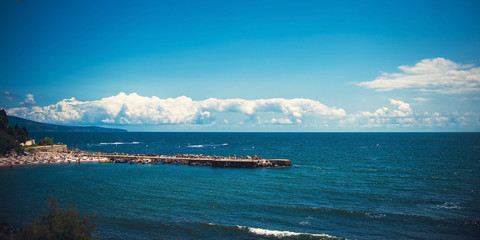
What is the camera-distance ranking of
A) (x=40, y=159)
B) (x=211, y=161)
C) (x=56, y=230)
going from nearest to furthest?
(x=56, y=230) → (x=40, y=159) → (x=211, y=161)

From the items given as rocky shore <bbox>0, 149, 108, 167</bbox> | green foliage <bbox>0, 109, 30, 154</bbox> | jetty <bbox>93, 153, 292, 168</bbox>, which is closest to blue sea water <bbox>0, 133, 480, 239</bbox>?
rocky shore <bbox>0, 149, 108, 167</bbox>

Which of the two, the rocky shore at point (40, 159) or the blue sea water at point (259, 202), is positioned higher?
the rocky shore at point (40, 159)

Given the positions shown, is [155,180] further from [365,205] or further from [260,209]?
[365,205]

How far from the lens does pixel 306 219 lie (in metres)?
27.2

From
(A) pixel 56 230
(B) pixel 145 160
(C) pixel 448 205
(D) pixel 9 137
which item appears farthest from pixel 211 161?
(A) pixel 56 230

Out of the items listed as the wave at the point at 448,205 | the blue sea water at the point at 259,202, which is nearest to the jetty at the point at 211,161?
the blue sea water at the point at 259,202

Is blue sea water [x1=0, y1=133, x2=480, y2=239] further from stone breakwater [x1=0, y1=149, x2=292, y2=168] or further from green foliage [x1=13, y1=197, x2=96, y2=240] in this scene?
stone breakwater [x1=0, y1=149, x2=292, y2=168]

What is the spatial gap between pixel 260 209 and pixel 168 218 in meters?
9.83

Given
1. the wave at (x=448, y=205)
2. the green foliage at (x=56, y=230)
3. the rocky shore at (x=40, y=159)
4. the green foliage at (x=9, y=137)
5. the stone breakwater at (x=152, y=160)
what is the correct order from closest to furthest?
the green foliage at (x=56, y=230) < the wave at (x=448, y=205) < the rocky shore at (x=40, y=159) < the stone breakwater at (x=152, y=160) < the green foliage at (x=9, y=137)

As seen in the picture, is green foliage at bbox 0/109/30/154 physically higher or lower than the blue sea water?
higher

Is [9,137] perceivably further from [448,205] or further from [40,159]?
[448,205]

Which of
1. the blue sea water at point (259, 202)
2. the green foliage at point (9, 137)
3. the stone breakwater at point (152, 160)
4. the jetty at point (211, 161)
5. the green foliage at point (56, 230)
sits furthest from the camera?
the green foliage at point (9, 137)

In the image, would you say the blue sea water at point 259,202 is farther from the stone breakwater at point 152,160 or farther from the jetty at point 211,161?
the jetty at point 211,161

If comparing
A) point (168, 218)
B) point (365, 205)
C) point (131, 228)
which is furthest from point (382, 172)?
point (131, 228)
